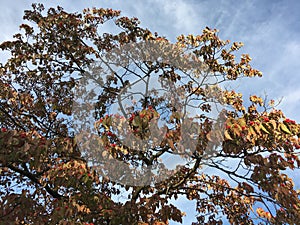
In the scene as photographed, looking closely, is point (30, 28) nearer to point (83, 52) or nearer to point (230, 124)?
point (83, 52)

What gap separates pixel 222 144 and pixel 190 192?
16.8ft

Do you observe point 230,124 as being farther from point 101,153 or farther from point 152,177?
point 152,177

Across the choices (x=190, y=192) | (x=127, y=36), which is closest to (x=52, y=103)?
(x=127, y=36)

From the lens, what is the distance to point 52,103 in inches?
344

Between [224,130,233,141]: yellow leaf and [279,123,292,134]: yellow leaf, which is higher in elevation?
[279,123,292,134]: yellow leaf

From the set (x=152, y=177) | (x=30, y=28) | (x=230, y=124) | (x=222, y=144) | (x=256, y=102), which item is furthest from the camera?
(x=256, y=102)

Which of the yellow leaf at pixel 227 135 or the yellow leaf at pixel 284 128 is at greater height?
the yellow leaf at pixel 284 128

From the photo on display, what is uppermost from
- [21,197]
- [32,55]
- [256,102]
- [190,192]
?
[256,102]

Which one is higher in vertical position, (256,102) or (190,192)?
(256,102)

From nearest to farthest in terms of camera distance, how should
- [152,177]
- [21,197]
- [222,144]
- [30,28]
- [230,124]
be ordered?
[230,124]
[222,144]
[21,197]
[152,177]
[30,28]

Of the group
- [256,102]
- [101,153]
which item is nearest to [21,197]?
[101,153]

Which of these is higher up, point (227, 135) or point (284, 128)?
point (284, 128)

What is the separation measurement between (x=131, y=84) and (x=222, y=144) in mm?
5219

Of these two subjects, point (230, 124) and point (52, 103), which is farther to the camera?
point (52, 103)
